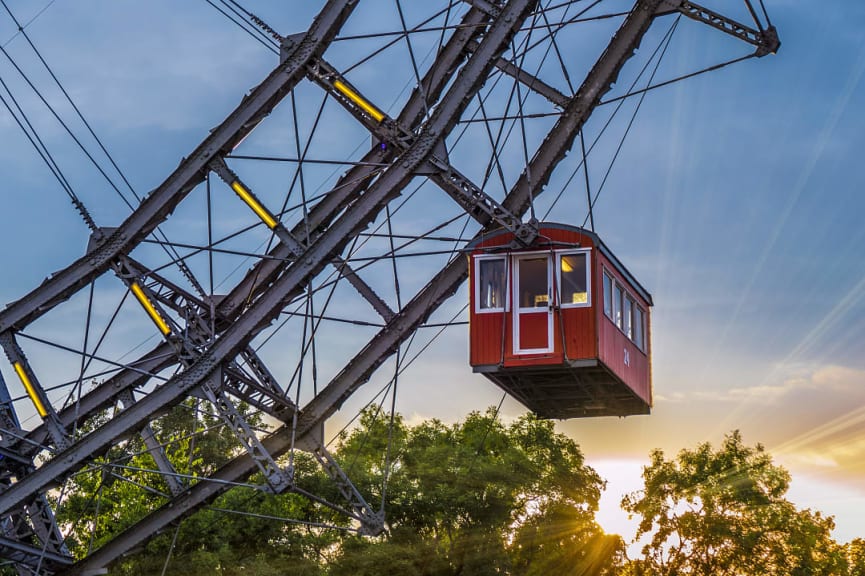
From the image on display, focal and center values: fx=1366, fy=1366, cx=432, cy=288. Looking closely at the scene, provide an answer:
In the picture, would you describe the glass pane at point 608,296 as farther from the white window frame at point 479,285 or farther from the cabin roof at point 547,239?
the white window frame at point 479,285

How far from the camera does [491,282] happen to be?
78.7ft

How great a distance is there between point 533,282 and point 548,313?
2.32 feet

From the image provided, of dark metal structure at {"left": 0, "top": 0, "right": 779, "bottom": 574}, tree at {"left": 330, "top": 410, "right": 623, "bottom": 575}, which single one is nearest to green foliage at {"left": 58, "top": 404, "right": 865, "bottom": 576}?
tree at {"left": 330, "top": 410, "right": 623, "bottom": 575}

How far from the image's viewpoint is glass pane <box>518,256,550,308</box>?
2364cm

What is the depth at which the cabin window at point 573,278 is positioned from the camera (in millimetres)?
23422

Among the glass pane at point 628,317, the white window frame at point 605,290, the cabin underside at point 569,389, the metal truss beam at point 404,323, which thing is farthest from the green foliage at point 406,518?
the white window frame at point 605,290

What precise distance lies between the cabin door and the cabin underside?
0.43 metres

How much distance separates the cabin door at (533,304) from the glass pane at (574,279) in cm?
24

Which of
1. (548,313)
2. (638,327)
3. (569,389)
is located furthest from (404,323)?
(638,327)

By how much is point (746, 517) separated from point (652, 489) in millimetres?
4333

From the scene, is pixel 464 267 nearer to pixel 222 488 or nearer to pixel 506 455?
pixel 222 488

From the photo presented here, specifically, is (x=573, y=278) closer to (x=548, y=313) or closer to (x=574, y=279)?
(x=574, y=279)

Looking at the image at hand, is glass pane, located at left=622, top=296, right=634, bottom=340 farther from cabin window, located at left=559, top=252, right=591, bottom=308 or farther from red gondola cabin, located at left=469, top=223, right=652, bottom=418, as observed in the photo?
cabin window, located at left=559, top=252, right=591, bottom=308

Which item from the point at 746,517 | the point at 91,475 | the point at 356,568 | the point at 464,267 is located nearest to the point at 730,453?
the point at 746,517
